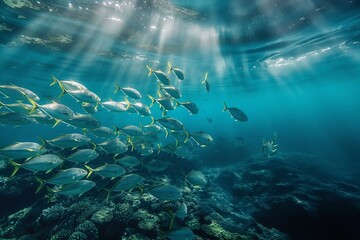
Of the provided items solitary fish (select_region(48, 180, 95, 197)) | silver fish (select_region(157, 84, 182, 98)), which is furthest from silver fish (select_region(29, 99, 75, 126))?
silver fish (select_region(157, 84, 182, 98))

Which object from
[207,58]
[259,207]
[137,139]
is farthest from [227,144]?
[137,139]

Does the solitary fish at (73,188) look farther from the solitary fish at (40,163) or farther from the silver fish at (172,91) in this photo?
the silver fish at (172,91)

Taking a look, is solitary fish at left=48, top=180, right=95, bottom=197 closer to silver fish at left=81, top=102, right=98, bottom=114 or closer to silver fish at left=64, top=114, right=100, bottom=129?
silver fish at left=64, top=114, right=100, bottom=129

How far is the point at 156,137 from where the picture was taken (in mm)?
9227

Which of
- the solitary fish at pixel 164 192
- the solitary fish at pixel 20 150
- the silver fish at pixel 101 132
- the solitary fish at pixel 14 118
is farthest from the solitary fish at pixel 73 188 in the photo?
the solitary fish at pixel 14 118

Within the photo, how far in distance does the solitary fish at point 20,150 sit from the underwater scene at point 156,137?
0.03 meters

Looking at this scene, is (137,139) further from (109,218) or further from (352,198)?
(352,198)

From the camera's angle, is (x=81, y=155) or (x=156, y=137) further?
(x=156, y=137)

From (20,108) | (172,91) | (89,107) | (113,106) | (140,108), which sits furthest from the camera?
(140,108)

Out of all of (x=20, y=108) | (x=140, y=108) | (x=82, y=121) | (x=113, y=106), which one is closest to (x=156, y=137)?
(x=140, y=108)

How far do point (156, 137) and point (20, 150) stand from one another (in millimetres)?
4909

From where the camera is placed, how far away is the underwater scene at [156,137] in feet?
19.5

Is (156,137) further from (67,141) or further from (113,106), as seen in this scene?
(67,141)

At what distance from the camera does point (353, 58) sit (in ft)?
80.0
